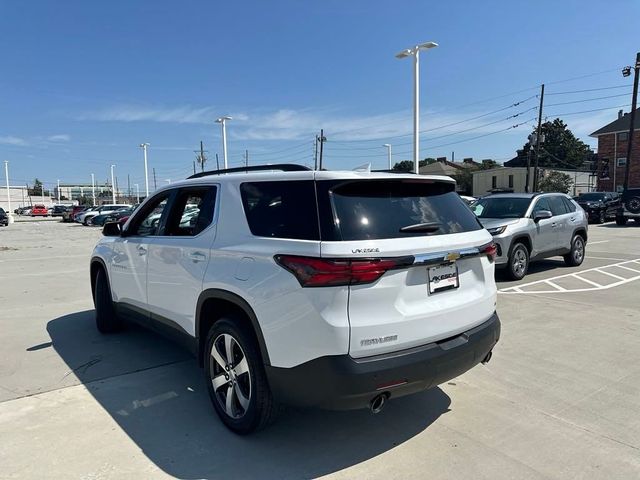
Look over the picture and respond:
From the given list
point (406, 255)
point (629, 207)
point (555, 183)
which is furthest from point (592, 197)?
point (406, 255)

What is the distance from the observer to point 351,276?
2.70 metres

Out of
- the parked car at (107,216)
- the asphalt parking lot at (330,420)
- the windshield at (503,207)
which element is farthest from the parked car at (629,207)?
the parked car at (107,216)

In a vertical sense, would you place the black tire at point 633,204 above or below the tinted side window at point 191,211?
below

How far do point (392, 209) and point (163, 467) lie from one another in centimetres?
215

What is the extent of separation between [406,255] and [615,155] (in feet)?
181

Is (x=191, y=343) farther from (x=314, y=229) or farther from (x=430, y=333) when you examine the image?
(x=430, y=333)

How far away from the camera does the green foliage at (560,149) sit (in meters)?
96.8

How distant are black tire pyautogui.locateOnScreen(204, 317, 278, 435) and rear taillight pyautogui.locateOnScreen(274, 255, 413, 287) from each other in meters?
0.71

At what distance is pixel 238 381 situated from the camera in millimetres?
3334

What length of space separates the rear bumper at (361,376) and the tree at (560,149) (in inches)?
3965

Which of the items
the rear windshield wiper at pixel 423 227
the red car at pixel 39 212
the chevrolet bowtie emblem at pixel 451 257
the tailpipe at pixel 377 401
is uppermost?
the rear windshield wiper at pixel 423 227

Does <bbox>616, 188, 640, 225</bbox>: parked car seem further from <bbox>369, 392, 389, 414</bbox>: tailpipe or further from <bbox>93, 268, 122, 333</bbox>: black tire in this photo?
<bbox>369, 392, 389, 414</bbox>: tailpipe

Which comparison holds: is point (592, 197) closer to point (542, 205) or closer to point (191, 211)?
point (542, 205)

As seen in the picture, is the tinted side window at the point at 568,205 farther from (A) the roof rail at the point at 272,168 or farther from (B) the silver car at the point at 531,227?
(A) the roof rail at the point at 272,168
